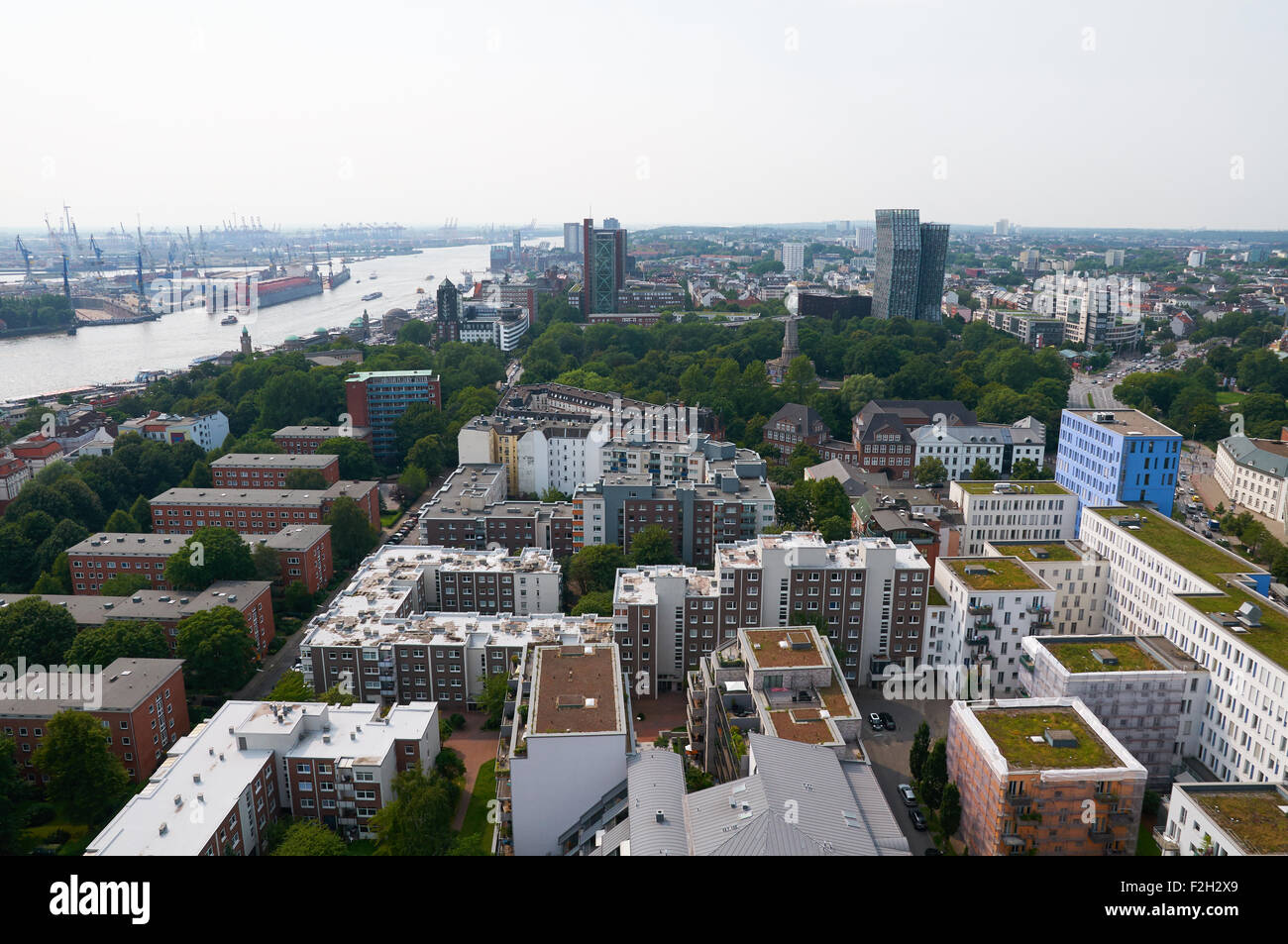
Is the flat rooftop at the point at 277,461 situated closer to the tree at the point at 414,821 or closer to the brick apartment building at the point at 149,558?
the brick apartment building at the point at 149,558

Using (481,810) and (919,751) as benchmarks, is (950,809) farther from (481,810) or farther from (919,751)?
(481,810)

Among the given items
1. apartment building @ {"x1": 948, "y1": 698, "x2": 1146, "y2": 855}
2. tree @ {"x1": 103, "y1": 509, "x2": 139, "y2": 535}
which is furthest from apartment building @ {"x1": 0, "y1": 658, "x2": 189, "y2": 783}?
apartment building @ {"x1": 948, "y1": 698, "x2": 1146, "y2": 855}

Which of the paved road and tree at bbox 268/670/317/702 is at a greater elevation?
tree at bbox 268/670/317/702

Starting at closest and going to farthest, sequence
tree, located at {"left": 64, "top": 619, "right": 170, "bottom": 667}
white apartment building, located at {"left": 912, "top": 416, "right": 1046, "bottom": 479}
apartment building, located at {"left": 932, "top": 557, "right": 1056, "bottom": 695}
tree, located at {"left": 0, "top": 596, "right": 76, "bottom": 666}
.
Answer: tree, located at {"left": 64, "top": 619, "right": 170, "bottom": 667} < tree, located at {"left": 0, "top": 596, "right": 76, "bottom": 666} < apartment building, located at {"left": 932, "top": 557, "right": 1056, "bottom": 695} < white apartment building, located at {"left": 912, "top": 416, "right": 1046, "bottom": 479}

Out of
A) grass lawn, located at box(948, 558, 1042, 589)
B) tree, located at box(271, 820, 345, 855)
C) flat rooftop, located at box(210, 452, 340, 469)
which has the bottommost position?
tree, located at box(271, 820, 345, 855)

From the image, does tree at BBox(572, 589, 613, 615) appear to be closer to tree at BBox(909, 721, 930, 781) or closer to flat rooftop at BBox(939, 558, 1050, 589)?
tree at BBox(909, 721, 930, 781)
